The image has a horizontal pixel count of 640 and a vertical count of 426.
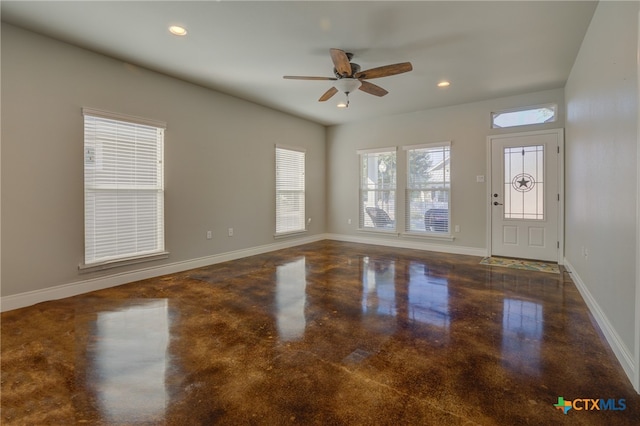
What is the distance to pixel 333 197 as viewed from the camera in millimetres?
7539

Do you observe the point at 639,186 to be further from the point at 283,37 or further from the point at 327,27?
the point at 283,37

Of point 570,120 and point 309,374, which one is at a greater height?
point 570,120

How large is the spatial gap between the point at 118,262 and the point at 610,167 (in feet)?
16.8

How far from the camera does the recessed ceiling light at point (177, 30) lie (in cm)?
306

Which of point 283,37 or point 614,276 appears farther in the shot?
point 283,37

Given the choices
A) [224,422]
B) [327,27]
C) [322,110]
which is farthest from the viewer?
[322,110]

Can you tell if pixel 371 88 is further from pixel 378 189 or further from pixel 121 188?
pixel 121 188

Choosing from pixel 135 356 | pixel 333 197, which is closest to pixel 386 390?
pixel 135 356

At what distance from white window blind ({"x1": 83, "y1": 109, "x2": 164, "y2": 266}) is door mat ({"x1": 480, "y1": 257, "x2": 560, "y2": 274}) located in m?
5.10

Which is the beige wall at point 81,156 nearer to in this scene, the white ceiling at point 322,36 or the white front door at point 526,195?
the white ceiling at point 322,36

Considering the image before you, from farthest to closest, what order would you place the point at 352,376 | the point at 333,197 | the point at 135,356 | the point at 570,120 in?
1. the point at 333,197
2. the point at 570,120
3. the point at 135,356
4. the point at 352,376

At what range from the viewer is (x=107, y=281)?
3.76m

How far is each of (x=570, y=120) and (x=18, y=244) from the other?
6.85 m

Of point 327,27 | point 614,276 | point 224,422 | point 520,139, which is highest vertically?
point 327,27
